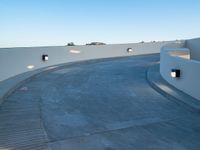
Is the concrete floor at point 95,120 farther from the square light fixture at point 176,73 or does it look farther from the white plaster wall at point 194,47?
the white plaster wall at point 194,47

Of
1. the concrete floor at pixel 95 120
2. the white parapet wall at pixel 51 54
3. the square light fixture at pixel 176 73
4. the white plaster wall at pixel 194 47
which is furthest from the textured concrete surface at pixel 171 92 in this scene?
the white parapet wall at pixel 51 54

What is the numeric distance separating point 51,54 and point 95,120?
7.18 meters

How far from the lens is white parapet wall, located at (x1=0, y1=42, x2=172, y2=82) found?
8406 millimetres

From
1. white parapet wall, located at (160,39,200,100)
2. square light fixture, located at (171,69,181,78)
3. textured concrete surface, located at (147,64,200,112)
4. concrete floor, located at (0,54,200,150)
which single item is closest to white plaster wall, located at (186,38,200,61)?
white parapet wall, located at (160,39,200,100)

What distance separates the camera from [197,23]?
18.8 meters

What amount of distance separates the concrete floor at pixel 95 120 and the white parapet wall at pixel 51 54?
254 centimetres

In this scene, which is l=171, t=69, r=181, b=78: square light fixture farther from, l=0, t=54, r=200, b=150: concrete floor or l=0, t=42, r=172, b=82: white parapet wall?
l=0, t=42, r=172, b=82: white parapet wall

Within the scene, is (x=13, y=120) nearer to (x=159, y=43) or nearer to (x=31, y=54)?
(x=31, y=54)

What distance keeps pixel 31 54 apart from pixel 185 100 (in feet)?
22.4

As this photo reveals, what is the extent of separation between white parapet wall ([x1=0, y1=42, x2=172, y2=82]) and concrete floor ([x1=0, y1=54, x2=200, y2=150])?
254 centimetres

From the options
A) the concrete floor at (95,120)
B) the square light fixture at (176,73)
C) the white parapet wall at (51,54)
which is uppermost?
the white parapet wall at (51,54)

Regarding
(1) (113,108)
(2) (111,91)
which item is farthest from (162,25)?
(1) (113,108)

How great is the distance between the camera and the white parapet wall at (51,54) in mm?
8406

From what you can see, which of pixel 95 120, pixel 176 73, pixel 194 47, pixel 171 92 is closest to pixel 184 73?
pixel 176 73
